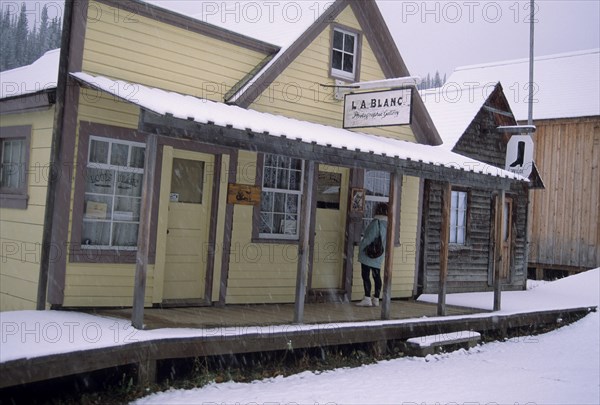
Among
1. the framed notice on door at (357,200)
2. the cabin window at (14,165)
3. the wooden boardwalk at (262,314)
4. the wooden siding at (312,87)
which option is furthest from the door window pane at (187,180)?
the framed notice on door at (357,200)

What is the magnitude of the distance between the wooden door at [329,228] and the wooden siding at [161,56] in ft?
8.21

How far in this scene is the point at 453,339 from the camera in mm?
10789

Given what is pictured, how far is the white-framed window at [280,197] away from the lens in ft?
37.6

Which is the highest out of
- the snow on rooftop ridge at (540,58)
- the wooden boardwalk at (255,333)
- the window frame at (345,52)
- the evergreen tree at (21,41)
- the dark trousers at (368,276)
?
the evergreen tree at (21,41)

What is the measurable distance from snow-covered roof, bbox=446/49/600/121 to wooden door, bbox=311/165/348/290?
12.8m

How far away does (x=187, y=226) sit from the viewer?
1047 cm

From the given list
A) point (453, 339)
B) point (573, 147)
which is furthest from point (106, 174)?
point (573, 147)

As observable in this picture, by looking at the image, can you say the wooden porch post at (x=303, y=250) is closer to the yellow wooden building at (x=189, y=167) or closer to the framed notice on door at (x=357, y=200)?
the yellow wooden building at (x=189, y=167)

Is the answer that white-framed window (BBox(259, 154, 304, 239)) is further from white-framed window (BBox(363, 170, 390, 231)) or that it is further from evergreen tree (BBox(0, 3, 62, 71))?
evergreen tree (BBox(0, 3, 62, 71))

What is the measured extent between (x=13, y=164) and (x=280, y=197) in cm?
414

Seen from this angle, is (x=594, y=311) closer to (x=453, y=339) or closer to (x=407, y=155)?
(x=453, y=339)

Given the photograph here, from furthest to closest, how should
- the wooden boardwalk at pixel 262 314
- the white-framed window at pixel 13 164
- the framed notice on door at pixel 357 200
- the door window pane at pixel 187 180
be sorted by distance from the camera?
the framed notice on door at pixel 357 200 → the door window pane at pixel 187 180 → the white-framed window at pixel 13 164 → the wooden boardwalk at pixel 262 314

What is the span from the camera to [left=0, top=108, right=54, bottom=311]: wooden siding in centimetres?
916

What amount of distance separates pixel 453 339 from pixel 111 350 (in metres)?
5.73
